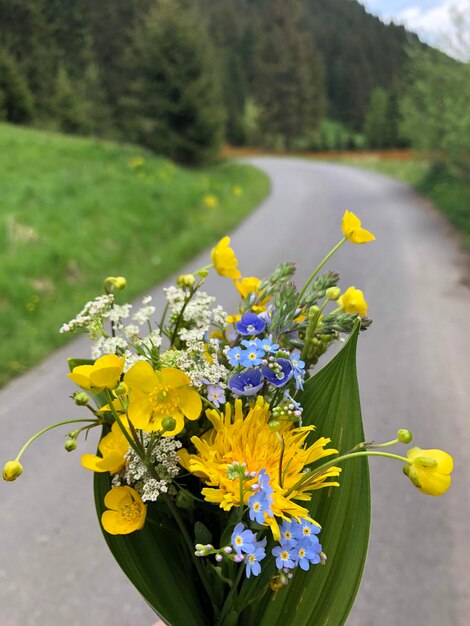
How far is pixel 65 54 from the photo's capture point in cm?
1845

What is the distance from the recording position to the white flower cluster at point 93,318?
2.98ft

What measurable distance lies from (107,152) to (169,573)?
13.4 metres

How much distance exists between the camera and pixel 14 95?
21.0 meters

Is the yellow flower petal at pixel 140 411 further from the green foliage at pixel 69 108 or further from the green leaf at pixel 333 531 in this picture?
the green foliage at pixel 69 108

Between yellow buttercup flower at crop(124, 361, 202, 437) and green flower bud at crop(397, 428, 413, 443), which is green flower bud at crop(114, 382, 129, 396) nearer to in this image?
yellow buttercup flower at crop(124, 361, 202, 437)

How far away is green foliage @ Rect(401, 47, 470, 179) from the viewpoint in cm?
1070

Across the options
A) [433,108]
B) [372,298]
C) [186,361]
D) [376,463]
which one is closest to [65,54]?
[433,108]

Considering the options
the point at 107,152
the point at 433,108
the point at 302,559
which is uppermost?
the point at 433,108

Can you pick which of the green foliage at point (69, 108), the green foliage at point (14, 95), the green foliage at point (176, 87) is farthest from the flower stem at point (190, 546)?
the green foliage at point (69, 108)

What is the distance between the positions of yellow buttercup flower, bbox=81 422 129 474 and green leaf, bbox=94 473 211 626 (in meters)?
0.09

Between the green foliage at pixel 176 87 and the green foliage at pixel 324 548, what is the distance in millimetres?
14628

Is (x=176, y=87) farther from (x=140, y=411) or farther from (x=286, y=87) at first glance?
(x=286, y=87)

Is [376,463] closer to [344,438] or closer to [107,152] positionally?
[344,438]

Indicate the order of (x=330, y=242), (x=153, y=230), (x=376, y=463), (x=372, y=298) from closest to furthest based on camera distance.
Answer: (x=376, y=463) → (x=372, y=298) → (x=153, y=230) → (x=330, y=242)
